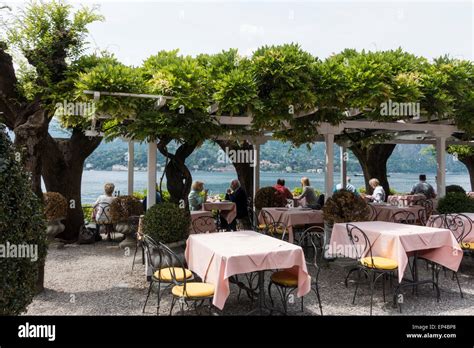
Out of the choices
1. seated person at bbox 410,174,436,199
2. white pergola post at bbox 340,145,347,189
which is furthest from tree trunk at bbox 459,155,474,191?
white pergola post at bbox 340,145,347,189

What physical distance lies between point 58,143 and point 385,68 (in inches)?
323

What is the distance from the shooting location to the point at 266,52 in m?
6.82

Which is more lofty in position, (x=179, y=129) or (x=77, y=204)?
(x=179, y=129)

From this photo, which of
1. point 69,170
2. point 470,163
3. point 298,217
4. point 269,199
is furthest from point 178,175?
point 470,163

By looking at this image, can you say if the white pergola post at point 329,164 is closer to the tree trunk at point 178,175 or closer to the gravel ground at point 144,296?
the gravel ground at point 144,296

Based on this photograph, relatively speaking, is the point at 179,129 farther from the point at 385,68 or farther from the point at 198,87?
the point at 385,68

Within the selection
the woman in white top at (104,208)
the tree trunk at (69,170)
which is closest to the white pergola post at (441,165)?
the woman in white top at (104,208)

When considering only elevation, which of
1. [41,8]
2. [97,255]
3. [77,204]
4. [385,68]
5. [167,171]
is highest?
[41,8]

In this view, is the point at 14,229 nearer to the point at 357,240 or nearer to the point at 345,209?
→ the point at 357,240

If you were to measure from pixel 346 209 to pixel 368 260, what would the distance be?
200 cm

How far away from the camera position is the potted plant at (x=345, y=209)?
287 inches
